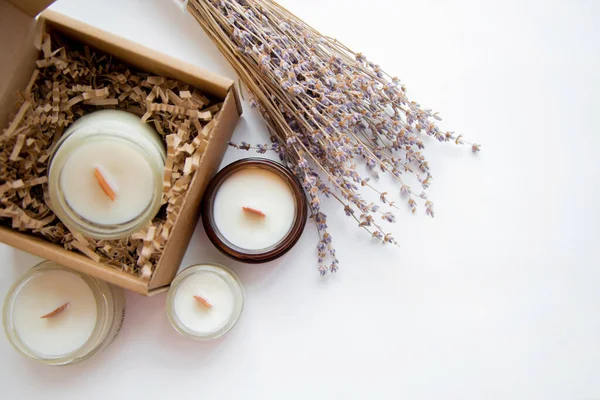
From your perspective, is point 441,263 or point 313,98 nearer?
point 313,98

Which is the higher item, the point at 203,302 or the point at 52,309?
the point at 203,302

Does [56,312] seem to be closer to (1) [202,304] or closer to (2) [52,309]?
(2) [52,309]

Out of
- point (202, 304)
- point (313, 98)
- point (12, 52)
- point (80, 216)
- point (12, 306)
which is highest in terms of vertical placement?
point (313, 98)

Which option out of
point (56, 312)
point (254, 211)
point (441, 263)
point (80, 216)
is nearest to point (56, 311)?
point (56, 312)

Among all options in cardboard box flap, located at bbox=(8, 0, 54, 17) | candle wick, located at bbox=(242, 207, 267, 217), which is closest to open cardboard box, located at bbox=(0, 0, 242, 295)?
cardboard box flap, located at bbox=(8, 0, 54, 17)

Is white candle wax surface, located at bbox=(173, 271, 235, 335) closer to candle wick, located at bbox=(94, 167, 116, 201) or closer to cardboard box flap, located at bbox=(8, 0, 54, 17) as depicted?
candle wick, located at bbox=(94, 167, 116, 201)
